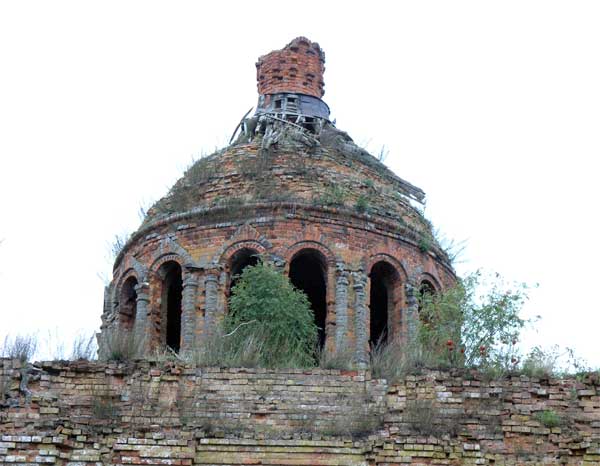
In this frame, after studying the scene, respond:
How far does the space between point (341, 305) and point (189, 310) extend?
7.72ft

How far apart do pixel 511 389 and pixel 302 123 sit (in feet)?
31.9

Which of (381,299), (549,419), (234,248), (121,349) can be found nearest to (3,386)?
(121,349)

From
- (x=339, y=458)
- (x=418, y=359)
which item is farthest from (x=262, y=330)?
(x=339, y=458)

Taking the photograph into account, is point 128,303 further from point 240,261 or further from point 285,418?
point 285,418

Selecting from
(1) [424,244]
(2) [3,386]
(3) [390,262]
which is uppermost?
(1) [424,244]

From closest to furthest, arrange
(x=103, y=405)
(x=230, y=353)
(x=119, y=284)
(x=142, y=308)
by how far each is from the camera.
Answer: (x=103, y=405), (x=230, y=353), (x=142, y=308), (x=119, y=284)

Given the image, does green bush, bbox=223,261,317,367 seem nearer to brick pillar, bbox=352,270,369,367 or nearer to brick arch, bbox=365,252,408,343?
brick pillar, bbox=352,270,369,367

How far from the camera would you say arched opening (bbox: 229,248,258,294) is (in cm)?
2044

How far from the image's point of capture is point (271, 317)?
704 inches

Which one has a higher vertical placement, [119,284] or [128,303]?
[119,284]

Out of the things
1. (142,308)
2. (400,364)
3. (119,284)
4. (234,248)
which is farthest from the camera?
(119,284)

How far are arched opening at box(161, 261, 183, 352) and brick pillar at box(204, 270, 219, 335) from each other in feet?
3.03

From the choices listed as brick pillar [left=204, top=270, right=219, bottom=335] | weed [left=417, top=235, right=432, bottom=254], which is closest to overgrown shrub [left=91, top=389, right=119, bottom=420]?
brick pillar [left=204, top=270, right=219, bottom=335]

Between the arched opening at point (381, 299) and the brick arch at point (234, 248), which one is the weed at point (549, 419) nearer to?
the arched opening at point (381, 299)
